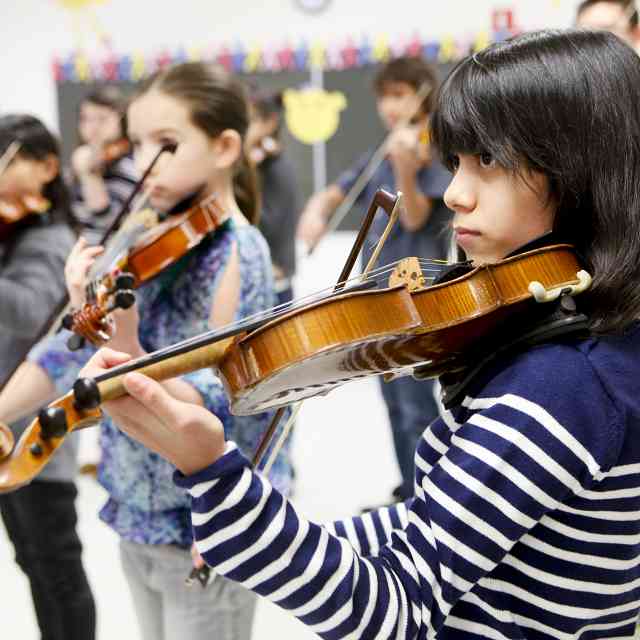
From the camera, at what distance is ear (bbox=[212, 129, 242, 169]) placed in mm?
1237

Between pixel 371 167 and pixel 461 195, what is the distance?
201cm

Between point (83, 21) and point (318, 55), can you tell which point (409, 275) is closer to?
point (318, 55)

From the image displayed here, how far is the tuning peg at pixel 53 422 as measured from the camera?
23.9 inches

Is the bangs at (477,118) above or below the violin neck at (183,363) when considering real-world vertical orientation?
above

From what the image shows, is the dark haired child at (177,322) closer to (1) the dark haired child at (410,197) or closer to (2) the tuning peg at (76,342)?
(2) the tuning peg at (76,342)

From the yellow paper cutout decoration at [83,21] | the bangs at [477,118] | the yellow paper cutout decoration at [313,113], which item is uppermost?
the yellow paper cutout decoration at [83,21]

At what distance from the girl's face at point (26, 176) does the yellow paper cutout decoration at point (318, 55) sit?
2.75 m

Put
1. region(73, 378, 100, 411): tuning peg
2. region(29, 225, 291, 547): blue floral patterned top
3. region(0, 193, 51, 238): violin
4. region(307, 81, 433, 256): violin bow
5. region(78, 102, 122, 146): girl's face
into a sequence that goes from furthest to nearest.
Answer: region(78, 102, 122, 146): girl's face < region(307, 81, 433, 256): violin bow < region(0, 193, 51, 238): violin < region(29, 225, 291, 547): blue floral patterned top < region(73, 378, 100, 411): tuning peg

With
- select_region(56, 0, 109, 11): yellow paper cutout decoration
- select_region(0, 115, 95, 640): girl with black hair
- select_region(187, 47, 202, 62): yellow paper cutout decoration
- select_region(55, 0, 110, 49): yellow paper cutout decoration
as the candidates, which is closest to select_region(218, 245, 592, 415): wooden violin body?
select_region(0, 115, 95, 640): girl with black hair

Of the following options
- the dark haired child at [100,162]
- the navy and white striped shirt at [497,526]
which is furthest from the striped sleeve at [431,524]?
the dark haired child at [100,162]

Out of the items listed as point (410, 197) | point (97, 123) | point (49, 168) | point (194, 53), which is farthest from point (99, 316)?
point (194, 53)

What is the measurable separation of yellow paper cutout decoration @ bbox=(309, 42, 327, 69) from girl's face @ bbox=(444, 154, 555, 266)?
12.2ft

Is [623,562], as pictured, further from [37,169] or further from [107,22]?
[107,22]

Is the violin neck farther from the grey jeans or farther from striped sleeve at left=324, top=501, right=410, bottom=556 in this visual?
the grey jeans
